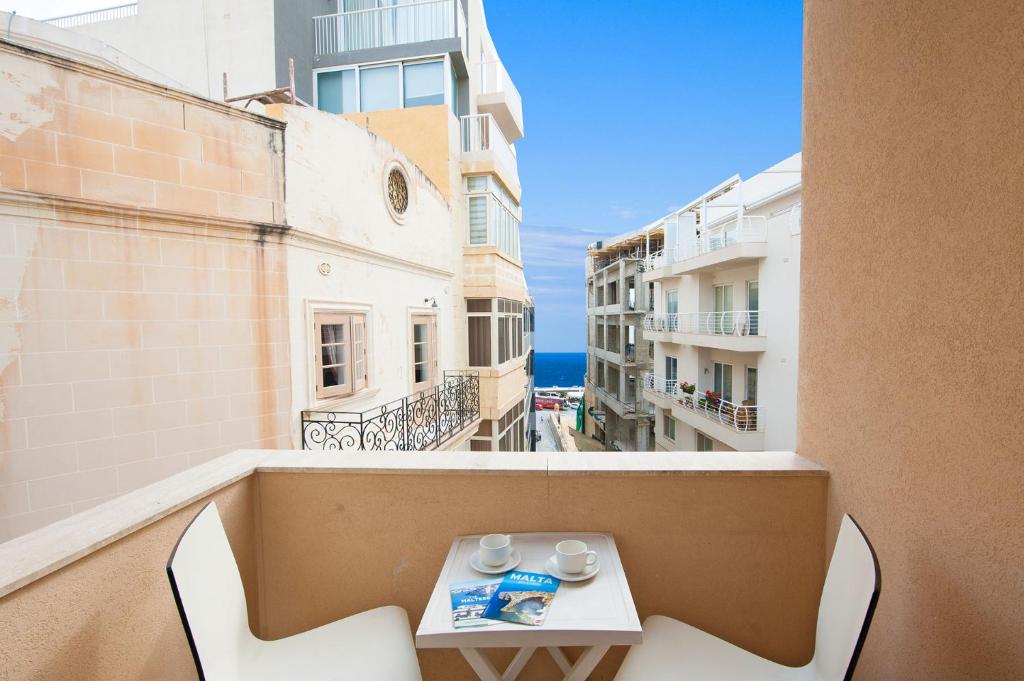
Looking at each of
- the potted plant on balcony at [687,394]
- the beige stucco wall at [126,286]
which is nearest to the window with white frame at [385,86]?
the beige stucco wall at [126,286]

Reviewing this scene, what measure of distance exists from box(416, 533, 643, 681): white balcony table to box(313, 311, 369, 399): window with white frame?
4528 millimetres

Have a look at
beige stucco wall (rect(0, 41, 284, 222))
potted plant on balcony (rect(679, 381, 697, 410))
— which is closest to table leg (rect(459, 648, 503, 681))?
beige stucco wall (rect(0, 41, 284, 222))

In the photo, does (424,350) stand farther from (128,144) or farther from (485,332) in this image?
(128,144)

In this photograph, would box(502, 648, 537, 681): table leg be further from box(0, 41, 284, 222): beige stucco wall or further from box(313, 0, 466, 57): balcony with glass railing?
box(313, 0, 466, 57): balcony with glass railing

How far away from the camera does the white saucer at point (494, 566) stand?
5.74ft

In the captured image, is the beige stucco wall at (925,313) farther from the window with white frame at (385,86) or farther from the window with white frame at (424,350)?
the window with white frame at (385,86)

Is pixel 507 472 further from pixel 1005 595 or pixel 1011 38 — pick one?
pixel 1011 38

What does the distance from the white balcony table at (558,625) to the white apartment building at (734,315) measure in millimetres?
10520

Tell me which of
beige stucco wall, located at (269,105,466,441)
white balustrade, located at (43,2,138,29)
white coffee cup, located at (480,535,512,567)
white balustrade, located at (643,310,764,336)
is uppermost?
white balustrade, located at (43,2,138,29)

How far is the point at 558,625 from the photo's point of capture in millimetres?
1445

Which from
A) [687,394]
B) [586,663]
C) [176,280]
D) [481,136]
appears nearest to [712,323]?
[687,394]

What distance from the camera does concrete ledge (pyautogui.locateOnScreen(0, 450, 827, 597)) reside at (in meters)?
1.61

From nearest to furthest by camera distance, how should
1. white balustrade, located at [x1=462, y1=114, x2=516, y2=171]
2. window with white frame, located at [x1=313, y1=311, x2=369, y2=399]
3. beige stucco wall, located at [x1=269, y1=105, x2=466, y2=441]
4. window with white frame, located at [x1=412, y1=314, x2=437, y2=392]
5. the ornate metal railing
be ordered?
beige stucco wall, located at [x1=269, y1=105, x2=466, y2=441], the ornate metal railing, window with white frame, located at [x1=313, y1=311, x2=369, y2=399], window with white frame, located at [x1=412, y1=314, x2=437, y2=392], white balustrade, located at [x1=462, y1=114, x2=516, y2=171]

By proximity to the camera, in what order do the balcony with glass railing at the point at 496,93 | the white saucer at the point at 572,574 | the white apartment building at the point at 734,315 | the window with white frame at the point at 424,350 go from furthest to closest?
the balcony with glass railing at the point at 496,93
the white apartment building at the point at 734,315
the window with white frame at the point at 424,350
the white saucer at the point at 572,574
